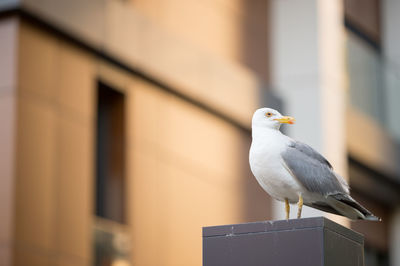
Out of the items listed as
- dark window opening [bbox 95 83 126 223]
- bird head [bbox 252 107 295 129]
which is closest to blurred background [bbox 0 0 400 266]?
dark window opening [bbox 95 83 126 223]

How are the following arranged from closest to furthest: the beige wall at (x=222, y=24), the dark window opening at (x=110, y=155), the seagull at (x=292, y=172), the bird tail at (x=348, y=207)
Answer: the seagull at (x=292, y=172) < the bird tail at (x=348, y=207) < the dark window opening at (x=110, y=155) < the beige wall at (x=222, y=24)

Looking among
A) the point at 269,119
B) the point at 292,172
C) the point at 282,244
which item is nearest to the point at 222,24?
the point at 269,119

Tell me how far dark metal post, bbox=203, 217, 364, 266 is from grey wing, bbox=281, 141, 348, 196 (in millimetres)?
450

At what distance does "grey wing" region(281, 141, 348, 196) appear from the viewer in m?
6.45

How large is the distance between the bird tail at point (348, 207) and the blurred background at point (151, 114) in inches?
273

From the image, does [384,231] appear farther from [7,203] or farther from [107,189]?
[7,203]

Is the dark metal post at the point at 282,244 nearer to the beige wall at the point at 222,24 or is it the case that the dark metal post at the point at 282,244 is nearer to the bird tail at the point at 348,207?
the bird tail at the point at 348,207

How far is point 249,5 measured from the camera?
806 inches

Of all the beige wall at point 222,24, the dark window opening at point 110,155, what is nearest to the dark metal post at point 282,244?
the dark window opening at point 110,155

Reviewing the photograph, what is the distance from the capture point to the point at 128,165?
15328mm

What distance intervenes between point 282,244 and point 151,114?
34.0 ft

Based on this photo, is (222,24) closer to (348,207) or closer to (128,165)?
(128,165)

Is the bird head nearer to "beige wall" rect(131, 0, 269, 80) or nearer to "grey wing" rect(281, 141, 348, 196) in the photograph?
"grey wing" rect(281, 141, 348, 196)

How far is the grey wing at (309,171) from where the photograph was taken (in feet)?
21.2
